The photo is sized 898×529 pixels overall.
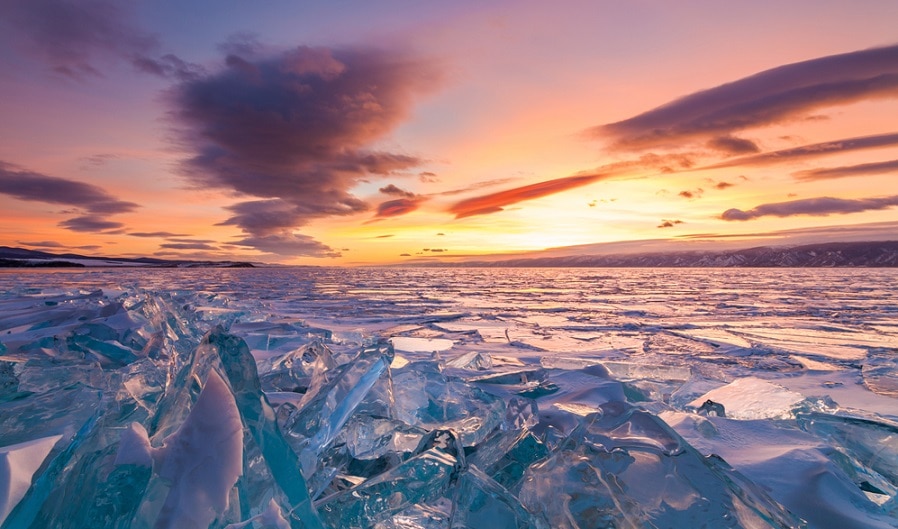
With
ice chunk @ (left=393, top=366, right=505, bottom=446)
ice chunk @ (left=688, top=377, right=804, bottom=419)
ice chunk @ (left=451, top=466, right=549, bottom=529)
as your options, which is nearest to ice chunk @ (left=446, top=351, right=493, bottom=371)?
ice chunk @ (left=393, top=366, right=505, bottom=446)

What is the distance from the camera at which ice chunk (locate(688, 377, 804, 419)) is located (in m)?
2.12

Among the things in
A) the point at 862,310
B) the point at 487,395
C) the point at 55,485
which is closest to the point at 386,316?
the point at 487,395

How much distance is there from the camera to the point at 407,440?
1467 millimetres

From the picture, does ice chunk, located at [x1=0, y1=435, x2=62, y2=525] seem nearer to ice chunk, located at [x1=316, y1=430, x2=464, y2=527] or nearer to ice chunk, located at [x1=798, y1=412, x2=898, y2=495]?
ice chunk, located at [x1=316, y1=430, x2=464, y2=527]

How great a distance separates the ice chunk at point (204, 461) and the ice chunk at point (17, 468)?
0.34 metres

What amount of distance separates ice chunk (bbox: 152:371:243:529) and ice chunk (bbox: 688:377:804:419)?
2202 mm

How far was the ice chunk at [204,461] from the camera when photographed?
0.86 m

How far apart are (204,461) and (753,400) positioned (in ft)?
8.34

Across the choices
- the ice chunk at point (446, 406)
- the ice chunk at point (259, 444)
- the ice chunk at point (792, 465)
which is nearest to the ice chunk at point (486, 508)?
the ice chunk at point (259, 444)

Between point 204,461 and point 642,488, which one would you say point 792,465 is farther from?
point 204,461

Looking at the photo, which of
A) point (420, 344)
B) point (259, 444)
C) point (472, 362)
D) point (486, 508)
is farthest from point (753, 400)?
point (420, 344)

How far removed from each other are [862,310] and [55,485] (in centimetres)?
1151

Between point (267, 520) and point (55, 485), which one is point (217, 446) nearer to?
point (267, 520)

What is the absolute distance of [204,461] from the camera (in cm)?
92
